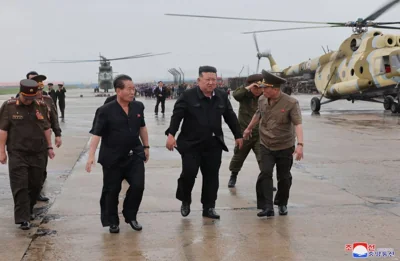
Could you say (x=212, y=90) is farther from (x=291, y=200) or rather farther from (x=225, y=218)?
(x=291, y=200)

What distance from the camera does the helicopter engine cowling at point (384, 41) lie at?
2116cm

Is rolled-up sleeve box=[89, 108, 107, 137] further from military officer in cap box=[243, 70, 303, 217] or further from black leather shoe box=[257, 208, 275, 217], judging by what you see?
black leather shoe box=[257, 208, 275, 217]

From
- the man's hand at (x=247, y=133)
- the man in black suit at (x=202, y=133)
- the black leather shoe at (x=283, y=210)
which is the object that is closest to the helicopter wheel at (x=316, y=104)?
the man's hand at (x=247, y=133)

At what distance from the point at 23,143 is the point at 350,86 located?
1819 centimetres

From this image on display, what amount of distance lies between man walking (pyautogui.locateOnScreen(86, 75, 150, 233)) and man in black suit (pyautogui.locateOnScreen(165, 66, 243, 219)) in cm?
55

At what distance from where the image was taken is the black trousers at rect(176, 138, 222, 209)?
19.2 ft

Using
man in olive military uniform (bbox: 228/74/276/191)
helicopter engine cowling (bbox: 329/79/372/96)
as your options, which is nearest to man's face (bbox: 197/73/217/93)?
man in olive military uniform (bbox: 228/74/276/191)

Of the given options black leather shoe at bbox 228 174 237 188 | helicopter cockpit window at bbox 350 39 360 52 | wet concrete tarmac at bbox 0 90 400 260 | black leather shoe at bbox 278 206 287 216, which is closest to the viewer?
wet concrete tarmac at bbox 0 90 400 260

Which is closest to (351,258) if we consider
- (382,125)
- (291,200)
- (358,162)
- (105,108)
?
(291,200)

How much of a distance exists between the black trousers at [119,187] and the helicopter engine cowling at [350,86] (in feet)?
57.4

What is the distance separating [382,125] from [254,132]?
1087 centimetres

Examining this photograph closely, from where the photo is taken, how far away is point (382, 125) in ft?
55.2

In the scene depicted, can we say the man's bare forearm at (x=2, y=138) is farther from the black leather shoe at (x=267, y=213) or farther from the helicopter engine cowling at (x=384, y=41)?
the helicopter engine cowling at (x=384, y=41)

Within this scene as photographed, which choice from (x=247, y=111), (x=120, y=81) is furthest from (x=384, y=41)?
(x=120, y=81)
